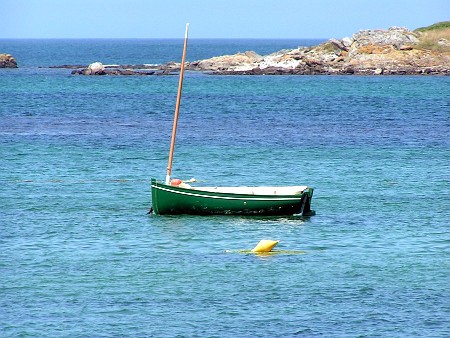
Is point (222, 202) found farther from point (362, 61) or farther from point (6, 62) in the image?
point (6, 62)

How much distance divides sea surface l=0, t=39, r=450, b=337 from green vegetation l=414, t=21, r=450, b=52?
7746 cm

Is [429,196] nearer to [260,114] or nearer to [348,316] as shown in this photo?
[348,316]

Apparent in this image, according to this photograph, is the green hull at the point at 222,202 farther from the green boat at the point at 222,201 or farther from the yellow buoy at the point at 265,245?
the yellow buoy at the point at 265,245

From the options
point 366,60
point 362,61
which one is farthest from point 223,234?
point 366,60

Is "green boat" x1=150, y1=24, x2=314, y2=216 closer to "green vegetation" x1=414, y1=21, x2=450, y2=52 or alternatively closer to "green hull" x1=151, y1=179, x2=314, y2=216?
"green hull" x1=151, y1=179, x2=314, y2=216

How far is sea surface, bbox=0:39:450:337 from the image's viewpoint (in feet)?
93.2

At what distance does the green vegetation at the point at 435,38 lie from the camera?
161125mm

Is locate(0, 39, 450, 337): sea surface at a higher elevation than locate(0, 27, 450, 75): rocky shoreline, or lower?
lower

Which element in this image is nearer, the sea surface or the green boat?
the sea surface

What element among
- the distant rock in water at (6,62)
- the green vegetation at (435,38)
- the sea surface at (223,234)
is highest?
the green vegetation at (435,38)

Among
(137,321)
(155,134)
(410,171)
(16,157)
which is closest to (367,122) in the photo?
(155,134)

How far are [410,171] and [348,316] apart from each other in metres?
30.1

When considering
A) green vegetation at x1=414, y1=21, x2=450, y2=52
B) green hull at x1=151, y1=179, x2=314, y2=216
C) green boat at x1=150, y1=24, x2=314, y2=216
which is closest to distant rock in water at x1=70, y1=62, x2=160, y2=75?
green vegetation at x1=414, y1=21, x2=450, y2=52

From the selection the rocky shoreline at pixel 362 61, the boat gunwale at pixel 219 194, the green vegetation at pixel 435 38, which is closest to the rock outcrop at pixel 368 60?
the rocky shoreline at pixel 362 61
